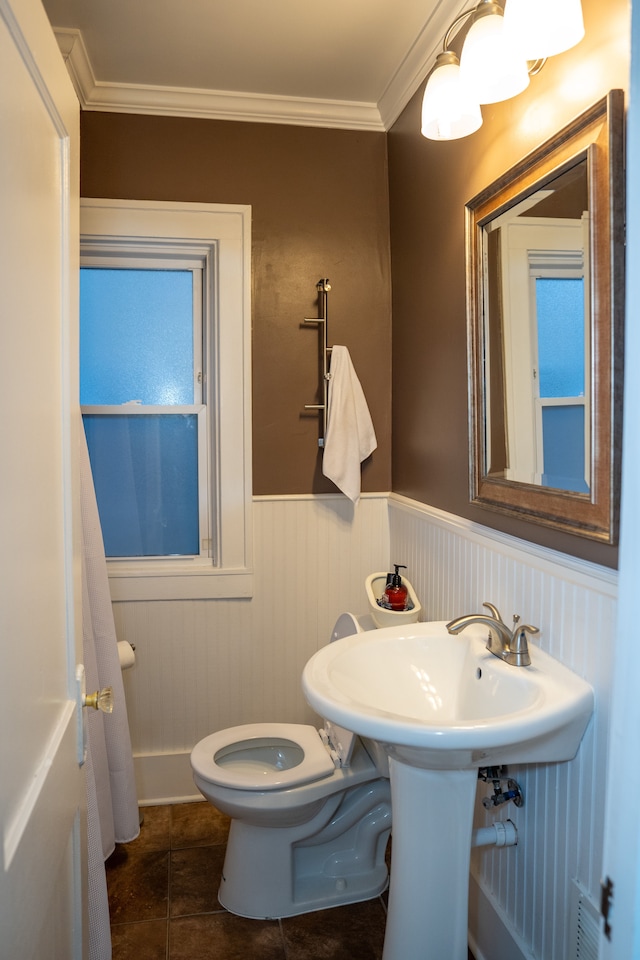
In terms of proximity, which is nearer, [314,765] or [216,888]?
[314,765]

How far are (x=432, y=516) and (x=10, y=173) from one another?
164 centimetres

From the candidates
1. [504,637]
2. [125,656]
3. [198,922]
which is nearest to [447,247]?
[504,637]

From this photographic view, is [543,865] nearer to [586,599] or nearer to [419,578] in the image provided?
[586,599]

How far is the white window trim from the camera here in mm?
2523

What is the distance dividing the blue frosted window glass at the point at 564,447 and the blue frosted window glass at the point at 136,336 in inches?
61.6

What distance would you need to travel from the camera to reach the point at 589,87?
51.3 inches

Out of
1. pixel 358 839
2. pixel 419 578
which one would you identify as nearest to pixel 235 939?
pixel 358 839

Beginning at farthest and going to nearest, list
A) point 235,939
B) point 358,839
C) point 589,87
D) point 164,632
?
point 164,632, point 358,839, point 235,939, point 589,87

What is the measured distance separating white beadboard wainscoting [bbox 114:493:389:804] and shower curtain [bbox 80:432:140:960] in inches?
15.6

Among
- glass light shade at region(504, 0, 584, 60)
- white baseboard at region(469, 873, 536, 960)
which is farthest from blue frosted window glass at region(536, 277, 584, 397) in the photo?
white baseboard at region(469, 873, 536, 960)

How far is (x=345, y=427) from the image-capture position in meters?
Answer: 2.60

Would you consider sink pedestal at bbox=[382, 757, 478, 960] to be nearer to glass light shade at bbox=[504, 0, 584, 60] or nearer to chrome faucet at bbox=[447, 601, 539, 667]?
chrome faucet at bbox=[447, 601, 539, 667]

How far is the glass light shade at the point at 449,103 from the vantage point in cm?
156

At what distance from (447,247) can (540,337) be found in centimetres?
71
